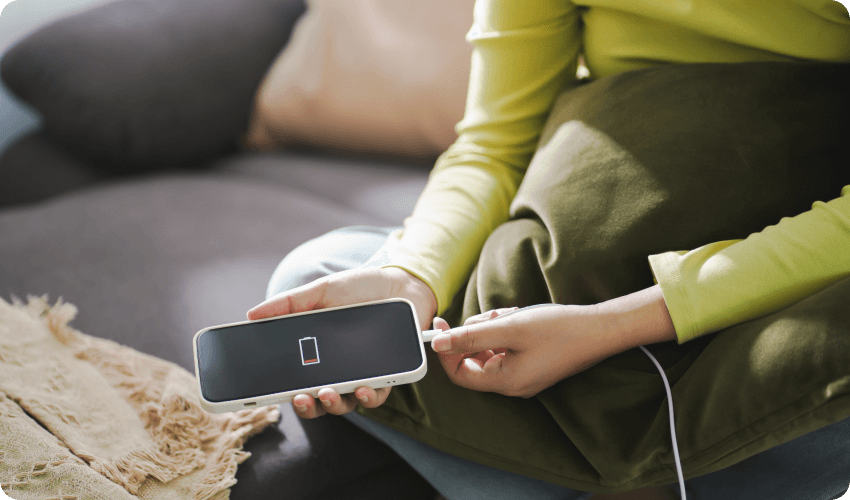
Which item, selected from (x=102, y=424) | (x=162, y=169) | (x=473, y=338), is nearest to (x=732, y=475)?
(x=473, y=338)

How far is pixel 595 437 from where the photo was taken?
51cm

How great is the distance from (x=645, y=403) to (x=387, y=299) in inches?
Answer: 10.1

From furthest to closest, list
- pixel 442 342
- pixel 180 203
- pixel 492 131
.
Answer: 1. pixel 180 203
2. pixel 492 131
3. pixel 442 342

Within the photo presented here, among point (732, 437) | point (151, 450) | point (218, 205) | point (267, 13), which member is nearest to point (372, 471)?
point (151, 450)

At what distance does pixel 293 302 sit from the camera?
1.90ft

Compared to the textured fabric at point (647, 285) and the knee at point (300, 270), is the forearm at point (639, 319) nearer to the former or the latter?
the textured fabric at point (647, 285)

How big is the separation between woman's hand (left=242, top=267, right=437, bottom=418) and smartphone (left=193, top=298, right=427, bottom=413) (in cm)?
1

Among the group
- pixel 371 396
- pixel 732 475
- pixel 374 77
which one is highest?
pixel 374 77

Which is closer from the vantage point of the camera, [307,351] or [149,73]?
[307,351]

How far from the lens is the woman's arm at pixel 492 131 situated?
0.68 metres

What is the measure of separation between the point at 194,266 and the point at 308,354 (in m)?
0.39

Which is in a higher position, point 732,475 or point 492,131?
point 492,131

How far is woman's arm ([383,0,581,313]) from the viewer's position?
0.68 metres

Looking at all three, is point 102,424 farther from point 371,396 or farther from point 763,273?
point 763,273
